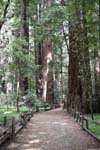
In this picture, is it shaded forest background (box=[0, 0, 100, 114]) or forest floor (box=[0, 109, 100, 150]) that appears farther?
shaded forest background (box=[0, 0, 100, 114])

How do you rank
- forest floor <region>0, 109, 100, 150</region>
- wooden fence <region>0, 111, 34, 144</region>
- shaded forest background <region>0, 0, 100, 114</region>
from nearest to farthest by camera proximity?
forest floor <region>0, 109, 100, 150</region> < wooden fence <region>0, 111, 34, 144</region> < shaded forest background <region>0, 0, 100, 114</region>

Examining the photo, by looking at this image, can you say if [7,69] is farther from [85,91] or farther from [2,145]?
[2,145]

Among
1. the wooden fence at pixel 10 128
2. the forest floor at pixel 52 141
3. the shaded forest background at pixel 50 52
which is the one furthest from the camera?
the shaded forest background at pixel 50 52

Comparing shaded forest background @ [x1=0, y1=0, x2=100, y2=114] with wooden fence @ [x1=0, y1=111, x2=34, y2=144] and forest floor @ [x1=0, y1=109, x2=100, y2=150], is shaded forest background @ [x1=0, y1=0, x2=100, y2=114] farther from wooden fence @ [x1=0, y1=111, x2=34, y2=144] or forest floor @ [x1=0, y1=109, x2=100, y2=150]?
wooden fence @ [x1=0, y1=111, x2=34, y2=144]

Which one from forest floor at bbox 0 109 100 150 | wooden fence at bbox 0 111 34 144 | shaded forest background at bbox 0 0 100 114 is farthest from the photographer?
shaded forest background at bbox 0 0 100 114

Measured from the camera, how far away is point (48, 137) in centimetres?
1370

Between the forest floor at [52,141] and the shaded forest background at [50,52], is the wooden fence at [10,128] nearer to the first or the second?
the forest floor at [52,141]

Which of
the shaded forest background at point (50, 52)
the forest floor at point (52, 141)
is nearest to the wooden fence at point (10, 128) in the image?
the forest floor at point (52, 141)

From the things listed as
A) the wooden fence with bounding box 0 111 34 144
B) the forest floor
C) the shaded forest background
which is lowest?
the forest floor

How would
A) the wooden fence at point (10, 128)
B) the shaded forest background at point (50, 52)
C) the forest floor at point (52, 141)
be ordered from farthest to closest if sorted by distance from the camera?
1. the shaded forest background at point (50, 52)
2. the wooden fence at point (10, 128)
3. the forest floor at point (52, 141)

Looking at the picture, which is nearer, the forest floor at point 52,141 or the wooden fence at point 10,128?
the forest floor at point 52,141

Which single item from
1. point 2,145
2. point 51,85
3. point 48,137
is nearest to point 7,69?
point 51,85

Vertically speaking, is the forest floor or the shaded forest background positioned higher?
the shaded forest background

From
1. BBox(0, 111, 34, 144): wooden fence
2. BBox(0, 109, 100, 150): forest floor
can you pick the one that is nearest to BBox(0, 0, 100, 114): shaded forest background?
BBox(0, 109, 100, 150): forest floor
